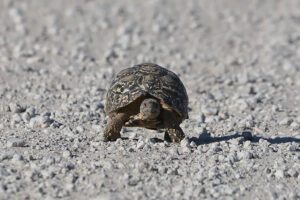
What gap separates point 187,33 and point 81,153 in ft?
28.6

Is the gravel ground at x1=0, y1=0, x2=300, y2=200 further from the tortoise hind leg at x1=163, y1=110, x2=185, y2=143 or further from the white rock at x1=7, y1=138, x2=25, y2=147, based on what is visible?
the tortoise hind leg at x1=163, y1=110, x2=185, y2=143

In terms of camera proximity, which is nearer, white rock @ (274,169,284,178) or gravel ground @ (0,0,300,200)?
gravel ground @ (0,0,300,200)

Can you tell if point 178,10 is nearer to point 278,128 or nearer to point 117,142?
point 278,128

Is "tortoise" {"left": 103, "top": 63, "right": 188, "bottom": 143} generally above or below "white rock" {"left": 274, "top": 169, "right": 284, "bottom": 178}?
above

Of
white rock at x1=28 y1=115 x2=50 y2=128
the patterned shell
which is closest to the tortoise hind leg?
the patterned shell

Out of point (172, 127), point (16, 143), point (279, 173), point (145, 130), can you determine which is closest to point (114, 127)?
point (172, 127)

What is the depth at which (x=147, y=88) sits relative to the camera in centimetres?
718

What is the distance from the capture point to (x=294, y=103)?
1007cm

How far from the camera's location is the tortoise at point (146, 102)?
7168 mm

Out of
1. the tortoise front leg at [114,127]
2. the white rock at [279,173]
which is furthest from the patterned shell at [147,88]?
the white rock at [279,173]

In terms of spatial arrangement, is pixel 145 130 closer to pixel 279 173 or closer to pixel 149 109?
pixel 149 109

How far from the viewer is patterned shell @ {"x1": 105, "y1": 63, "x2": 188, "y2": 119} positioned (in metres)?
7.18

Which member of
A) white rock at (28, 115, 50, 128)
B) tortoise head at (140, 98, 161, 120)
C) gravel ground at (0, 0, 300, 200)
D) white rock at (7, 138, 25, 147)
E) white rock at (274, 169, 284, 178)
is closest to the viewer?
gravel ground at (0, 0, 300, 200)

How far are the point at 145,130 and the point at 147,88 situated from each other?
1.23 metres
